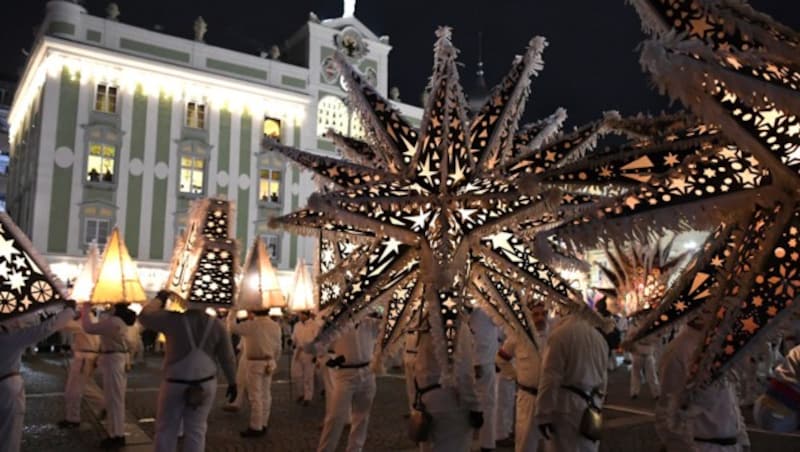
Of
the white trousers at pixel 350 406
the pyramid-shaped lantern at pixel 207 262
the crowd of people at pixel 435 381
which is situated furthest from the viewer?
the white trousers at pixel 350 406

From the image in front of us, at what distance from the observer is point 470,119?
14.2ft

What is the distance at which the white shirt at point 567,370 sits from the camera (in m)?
5.23

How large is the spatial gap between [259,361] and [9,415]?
15.1ft

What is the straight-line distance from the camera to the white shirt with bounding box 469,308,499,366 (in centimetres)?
809

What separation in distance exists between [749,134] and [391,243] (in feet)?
7.64

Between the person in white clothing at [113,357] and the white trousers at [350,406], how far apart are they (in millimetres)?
3154

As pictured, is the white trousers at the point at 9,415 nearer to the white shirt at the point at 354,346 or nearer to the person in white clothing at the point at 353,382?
the person in white clothing at the point at 353,382

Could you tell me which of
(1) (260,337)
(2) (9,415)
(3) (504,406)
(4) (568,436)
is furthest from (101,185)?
(4) (568,436)

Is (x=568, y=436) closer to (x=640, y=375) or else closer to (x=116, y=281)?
(x=116, y=281)

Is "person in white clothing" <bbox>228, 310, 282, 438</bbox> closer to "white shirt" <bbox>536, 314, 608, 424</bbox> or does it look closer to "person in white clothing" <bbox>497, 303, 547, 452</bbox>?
"person in white clothing" <bbox>497, 303, 547, 452</bbox>

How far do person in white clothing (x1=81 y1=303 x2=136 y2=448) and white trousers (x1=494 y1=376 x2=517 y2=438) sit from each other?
4852 millimetres

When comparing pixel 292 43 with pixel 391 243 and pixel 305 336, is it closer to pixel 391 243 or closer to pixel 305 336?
pixel 305 336

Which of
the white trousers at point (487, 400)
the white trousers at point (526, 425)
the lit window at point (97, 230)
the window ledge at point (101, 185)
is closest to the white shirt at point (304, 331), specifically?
the white trousers at point (487, 400)

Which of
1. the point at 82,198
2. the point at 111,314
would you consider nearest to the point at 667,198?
the point at 111,314
